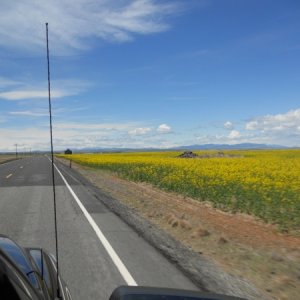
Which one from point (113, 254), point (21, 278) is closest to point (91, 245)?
point (113, 254)

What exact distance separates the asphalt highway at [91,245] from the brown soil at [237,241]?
114cm

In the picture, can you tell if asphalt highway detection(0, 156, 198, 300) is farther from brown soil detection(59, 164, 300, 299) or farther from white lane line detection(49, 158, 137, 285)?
brown soil detection(59, 164, 300, 299)

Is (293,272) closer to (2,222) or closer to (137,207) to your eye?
(2,222)

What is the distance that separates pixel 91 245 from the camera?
8.70 m

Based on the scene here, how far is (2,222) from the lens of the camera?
11.4 metres

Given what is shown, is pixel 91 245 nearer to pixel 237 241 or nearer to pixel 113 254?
pixel 113 254

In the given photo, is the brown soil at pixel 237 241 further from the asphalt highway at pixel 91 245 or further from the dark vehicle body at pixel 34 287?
the dark vehicle body at pixel 34 287

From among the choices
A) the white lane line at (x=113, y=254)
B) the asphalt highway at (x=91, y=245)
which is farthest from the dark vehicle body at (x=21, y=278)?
the white lane line at (x=113, y=254)

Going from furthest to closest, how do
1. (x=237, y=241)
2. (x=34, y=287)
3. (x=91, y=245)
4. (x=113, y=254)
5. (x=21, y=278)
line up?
(x=237, y=241), (x=91, y=245), (x=113, y=254), (x=34, y=287), (x=21, y=278)

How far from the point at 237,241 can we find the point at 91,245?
3178 millimetres

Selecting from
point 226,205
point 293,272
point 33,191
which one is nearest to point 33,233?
point 293,272

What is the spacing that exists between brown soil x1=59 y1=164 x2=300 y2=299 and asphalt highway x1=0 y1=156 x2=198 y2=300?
3.73 ft

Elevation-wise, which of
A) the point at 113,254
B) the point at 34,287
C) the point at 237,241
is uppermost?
the point at 34,287

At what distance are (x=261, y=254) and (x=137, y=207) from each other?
24.6ft
